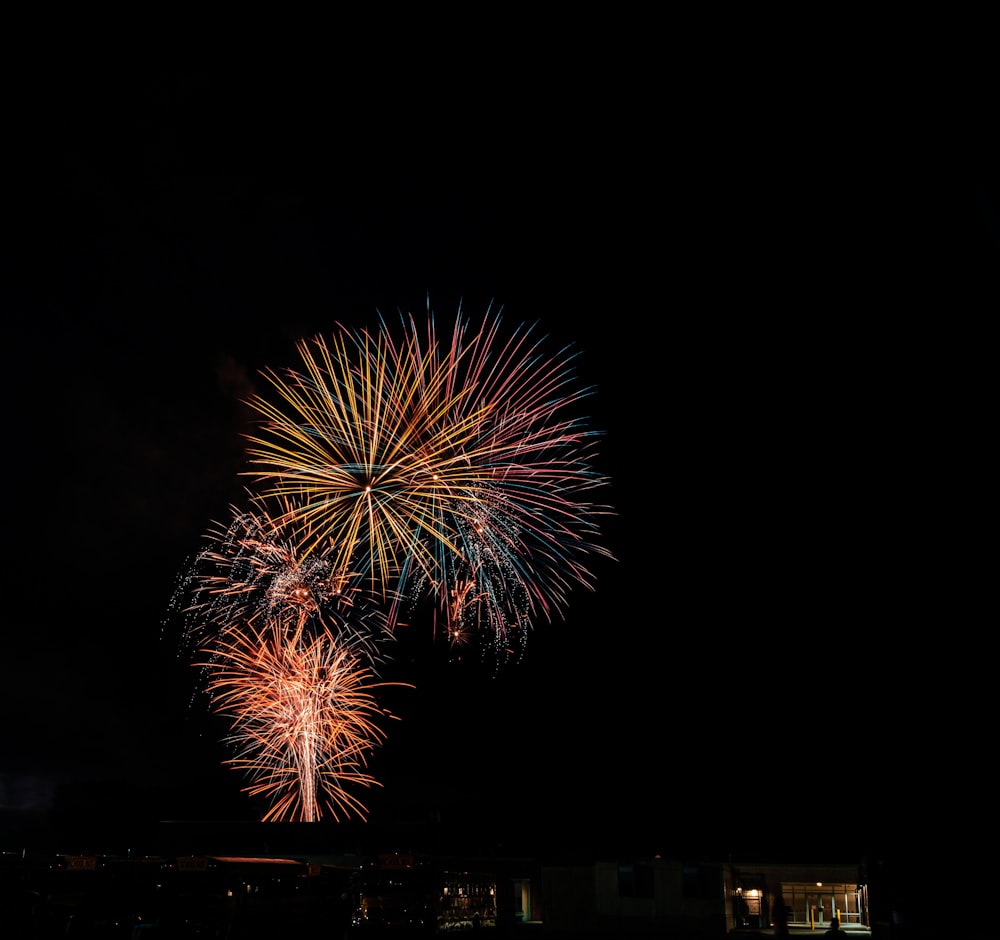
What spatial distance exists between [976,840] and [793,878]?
22.5ft

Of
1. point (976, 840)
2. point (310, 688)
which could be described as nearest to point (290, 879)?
point (310, 688)

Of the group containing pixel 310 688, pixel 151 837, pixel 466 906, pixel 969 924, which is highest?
pixel 310 688

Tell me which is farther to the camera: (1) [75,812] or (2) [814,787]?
(1) [75,812]

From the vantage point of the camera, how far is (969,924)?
26594 millimetres

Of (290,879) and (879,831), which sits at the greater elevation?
(290,879)

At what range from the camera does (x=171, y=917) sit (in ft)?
49.8

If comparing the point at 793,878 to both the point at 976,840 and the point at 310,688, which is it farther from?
the point at 310,688

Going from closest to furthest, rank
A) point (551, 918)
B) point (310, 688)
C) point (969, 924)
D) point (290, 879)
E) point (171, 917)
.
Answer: point (171, 917) → point (290, 879) → point (969, 924) → point (310, 688) → point (551, 918)

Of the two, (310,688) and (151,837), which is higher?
(310,688)

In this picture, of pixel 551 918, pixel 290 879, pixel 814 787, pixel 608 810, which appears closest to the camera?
pixel 290 879

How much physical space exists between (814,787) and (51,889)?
3968 cm

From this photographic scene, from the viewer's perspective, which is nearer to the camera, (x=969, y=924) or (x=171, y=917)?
(x=171, y=917)

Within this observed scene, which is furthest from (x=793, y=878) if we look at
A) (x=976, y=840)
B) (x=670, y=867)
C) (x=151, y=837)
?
(x=151, y=837)

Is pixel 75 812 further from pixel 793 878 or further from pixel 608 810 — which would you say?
pixel 793 878
